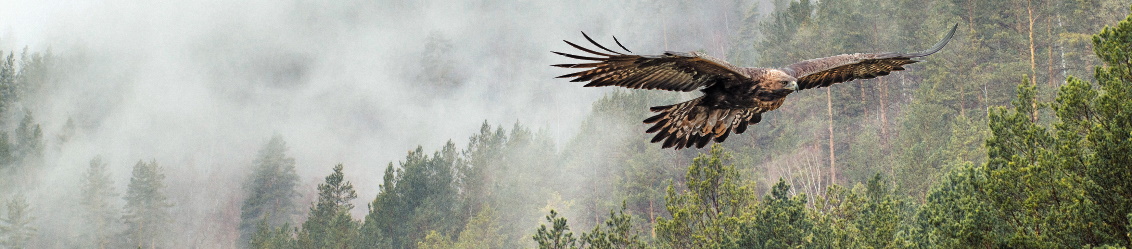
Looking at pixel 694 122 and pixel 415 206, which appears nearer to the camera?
pixel 694 122

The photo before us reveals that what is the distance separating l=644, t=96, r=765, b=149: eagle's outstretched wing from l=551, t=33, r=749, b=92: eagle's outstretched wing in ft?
1.38

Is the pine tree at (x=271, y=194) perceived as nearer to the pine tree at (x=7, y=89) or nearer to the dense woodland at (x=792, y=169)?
the dense woodland at (x=792, y=169)

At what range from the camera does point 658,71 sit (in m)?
7.91

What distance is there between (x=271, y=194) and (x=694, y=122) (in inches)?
2213

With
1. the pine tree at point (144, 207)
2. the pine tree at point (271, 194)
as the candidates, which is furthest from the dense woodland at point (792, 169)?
the pine tree at point (271, 194)

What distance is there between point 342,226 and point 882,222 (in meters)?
25.6

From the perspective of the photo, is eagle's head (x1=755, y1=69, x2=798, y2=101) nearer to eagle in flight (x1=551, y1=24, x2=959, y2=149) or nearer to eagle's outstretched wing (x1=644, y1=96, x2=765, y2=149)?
eagle in flight (x1=551, y1=24, x2=959, y2=149)

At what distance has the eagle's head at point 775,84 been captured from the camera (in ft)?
25.5

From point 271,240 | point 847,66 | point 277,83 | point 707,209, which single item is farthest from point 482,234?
point 277,83

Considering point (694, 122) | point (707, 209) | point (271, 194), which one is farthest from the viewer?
point (271, 194)

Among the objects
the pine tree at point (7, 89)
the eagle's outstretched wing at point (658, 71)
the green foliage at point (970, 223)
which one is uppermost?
the pine tree at point (7, 89)

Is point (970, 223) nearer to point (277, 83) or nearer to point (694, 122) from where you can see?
point (694, 122)

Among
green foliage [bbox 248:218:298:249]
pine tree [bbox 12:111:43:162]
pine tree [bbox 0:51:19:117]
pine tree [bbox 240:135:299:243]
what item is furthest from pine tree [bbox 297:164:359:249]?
pine tree [bbox 0:51:19:117]

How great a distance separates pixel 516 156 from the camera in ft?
153
